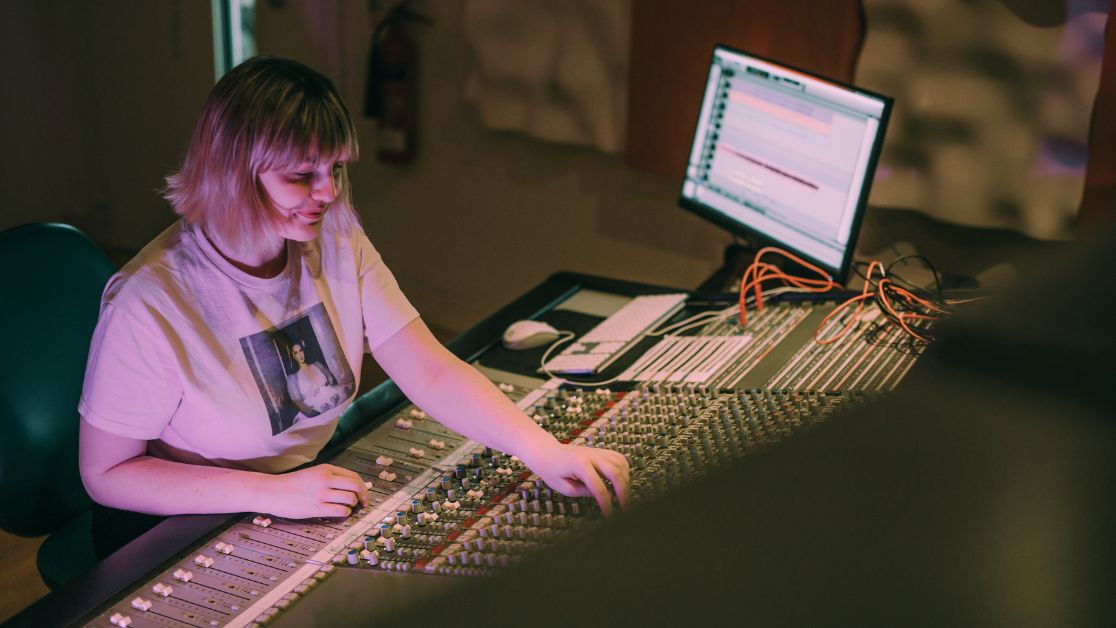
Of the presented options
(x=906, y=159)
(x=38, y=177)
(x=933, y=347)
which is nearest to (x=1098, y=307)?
(x=933, y=347)

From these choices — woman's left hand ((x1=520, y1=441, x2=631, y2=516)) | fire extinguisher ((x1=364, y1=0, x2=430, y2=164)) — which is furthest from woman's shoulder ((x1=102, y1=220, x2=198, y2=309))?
fire extinguisher ((x1=364, y1=0, x2=430, y2=164))

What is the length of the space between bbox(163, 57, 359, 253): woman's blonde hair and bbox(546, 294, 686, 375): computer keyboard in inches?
20.5

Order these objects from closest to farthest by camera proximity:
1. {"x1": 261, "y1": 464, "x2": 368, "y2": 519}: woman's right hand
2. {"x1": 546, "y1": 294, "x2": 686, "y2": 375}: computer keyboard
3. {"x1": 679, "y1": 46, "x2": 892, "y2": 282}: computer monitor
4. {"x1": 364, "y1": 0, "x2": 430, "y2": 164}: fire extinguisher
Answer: {"x1": 261, "y1": 464, "x2": 368, "y2": 519}: woman's right hand
{"x1": 546, "y1": 294, "x2": 686, "y2": 375}: computer keyboard
{"x1": 679, "y1": 46, "x2": 892, "y2": 282}: computer monitor
{"x1": 364, "y1": 0, "x2": 430, "y2": 164}: fire extinguisher

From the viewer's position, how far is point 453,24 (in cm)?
362

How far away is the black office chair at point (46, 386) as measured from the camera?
1.53 m

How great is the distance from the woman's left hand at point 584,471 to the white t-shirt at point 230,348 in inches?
14.6

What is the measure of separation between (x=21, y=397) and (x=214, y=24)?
9.94ft

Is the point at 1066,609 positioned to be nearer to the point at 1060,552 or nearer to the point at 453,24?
the point at 1060,552

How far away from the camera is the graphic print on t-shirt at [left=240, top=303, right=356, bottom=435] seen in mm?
1443

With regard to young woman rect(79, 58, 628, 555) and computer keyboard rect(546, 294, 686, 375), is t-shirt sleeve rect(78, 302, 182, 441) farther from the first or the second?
computer keyboard rect(546, 294, 686, 375)

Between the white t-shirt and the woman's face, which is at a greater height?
the woman's face

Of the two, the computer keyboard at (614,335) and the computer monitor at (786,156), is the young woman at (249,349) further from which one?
the computer monitor at (786,156)

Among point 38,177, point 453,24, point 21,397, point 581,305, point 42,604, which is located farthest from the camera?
point 38,177

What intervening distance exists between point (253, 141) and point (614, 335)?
2.43 feet
